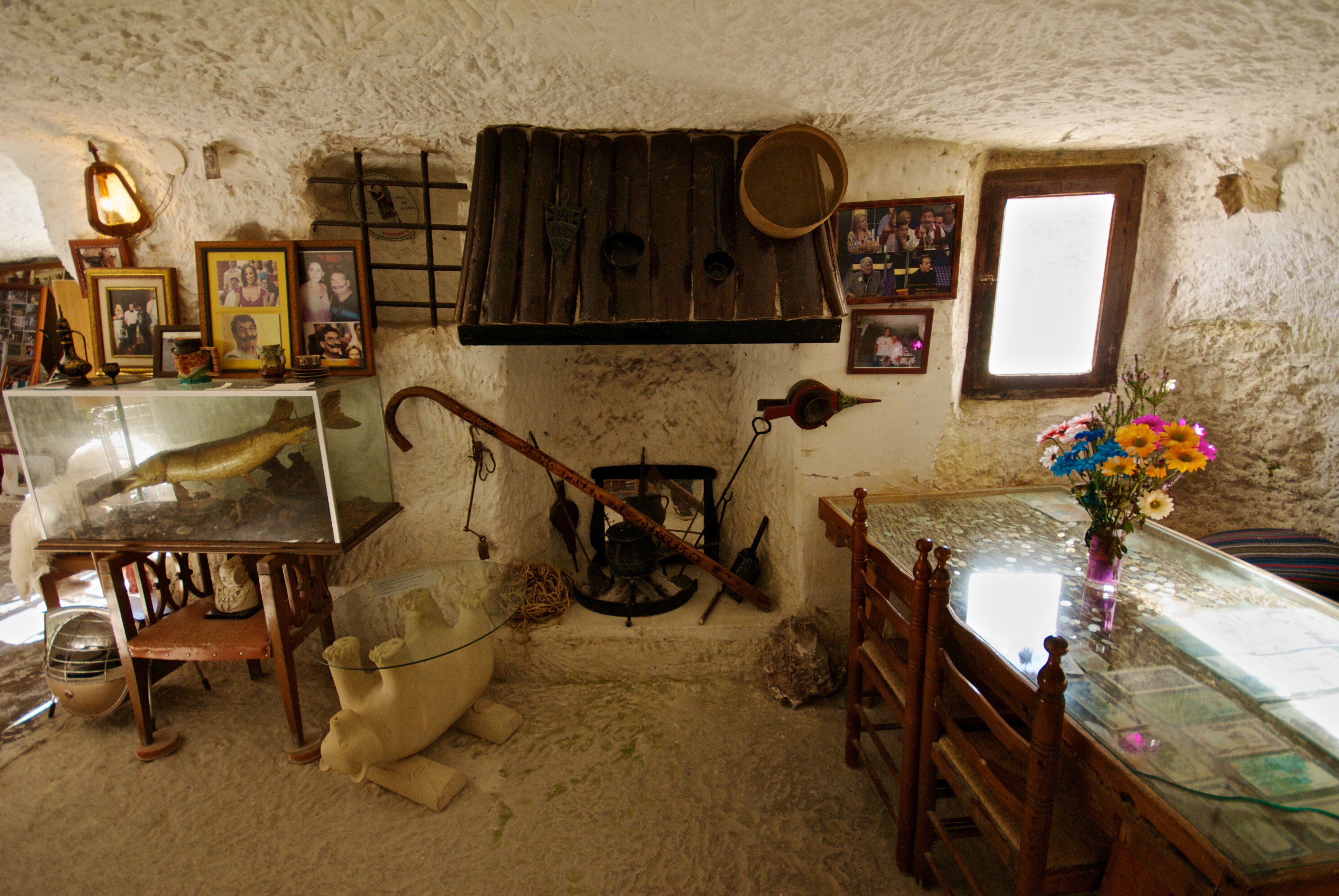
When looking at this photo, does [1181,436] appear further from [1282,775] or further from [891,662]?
[891,662]

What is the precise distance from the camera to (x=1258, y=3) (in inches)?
50.5

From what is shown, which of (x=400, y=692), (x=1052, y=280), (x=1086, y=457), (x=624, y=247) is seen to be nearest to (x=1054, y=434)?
(x=1086, y=457)

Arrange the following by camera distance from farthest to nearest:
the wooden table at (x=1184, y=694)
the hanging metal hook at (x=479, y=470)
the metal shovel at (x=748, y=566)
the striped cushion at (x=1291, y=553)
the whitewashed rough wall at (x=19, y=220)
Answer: the whitewashed rough wall at (x=19, y=220) → the metal shovel at (x=748, y=566) → the hanging metal hook at (x=479, y=470) → the striped cushion at (x=1291, y=553) → the wooden table at (x=1184, y=694)

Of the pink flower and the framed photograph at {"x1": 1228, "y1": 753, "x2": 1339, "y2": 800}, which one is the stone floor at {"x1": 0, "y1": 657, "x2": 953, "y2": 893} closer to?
the framed photograph at {"x1": 1228, "y1": 753, "x2": 1339, "y2": 800}

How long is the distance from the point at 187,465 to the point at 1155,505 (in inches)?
120

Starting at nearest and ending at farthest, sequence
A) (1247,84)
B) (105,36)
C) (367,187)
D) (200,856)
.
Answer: (105,36)
(1247,84)
(200,856)
(367,187)

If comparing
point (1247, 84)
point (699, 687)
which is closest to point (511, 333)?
point (699, 687)

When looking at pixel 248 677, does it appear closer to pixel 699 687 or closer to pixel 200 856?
pixel 200 856

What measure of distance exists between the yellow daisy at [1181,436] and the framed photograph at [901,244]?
0.94 metres

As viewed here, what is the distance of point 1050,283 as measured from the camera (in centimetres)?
238

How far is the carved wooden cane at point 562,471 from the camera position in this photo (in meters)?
2.34

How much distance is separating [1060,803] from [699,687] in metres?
1.45

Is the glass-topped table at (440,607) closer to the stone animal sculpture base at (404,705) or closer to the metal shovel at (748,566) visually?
the stone animal sculpture base at (404,705)

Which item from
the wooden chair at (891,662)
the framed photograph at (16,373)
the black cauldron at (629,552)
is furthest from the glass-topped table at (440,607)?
the framed photograph at (16,373)
